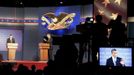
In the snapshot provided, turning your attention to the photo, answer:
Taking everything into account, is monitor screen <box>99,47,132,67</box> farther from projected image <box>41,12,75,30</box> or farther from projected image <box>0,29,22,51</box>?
projected image <box>0,29,22,51</box>

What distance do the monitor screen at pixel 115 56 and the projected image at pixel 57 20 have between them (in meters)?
11.7

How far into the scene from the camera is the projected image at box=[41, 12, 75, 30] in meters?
17.0

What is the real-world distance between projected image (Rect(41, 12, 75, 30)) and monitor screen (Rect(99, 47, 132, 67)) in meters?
11.7

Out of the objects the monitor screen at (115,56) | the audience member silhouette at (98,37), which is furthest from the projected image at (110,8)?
the monitor screen at (115,56)

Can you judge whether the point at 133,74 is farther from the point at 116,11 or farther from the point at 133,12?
the point at 133,12

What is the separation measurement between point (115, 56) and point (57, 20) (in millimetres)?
11930

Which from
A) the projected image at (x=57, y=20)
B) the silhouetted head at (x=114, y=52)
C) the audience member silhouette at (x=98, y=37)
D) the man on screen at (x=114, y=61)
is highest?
the projected image at (x=57, y=20)

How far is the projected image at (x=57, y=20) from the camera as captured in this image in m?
17.0

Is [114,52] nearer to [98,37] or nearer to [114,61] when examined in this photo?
[114,61]

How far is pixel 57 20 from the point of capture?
1708 cm

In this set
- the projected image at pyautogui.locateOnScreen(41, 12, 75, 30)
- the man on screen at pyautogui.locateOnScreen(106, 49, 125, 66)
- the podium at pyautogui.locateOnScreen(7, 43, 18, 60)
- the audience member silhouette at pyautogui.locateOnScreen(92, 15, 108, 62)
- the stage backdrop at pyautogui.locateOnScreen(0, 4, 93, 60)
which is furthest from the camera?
the stage backdrop at pyautogui.locateOnScreen(0, 4, 93, 60)

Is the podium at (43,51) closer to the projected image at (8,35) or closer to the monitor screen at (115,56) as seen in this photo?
the projected image at (8,35)

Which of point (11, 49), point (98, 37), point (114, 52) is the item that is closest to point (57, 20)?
point (11, 49)

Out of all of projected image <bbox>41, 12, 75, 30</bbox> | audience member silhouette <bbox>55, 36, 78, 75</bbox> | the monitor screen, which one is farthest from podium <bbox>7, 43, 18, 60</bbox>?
the monitor screen
